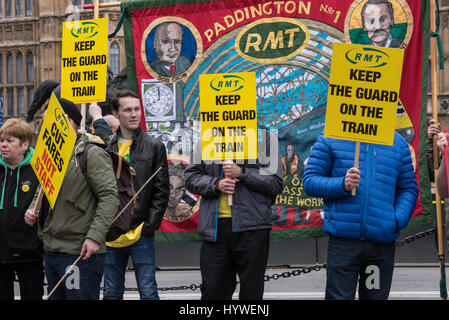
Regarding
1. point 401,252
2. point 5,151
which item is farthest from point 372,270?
point 401,252

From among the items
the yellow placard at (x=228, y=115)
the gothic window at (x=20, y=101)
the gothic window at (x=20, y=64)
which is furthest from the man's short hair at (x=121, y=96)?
the gothic window at (x=20, y=64)

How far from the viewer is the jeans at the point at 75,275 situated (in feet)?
13.4

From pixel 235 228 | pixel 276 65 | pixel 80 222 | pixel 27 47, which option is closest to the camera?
pixel 80 222

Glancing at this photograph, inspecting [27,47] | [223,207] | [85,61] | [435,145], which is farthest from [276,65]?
[27,47]

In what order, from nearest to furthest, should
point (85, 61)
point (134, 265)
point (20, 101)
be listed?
point (134, 265)
point (85, 61)
point (20, 101)

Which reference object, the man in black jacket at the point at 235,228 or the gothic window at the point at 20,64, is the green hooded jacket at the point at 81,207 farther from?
the gothic window at the point at 20,64

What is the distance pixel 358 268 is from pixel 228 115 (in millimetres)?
1313

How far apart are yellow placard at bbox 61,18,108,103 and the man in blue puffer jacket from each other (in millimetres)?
2097

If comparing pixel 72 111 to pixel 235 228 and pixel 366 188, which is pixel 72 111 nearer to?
pixel 235 228

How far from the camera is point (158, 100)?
6.93 metres

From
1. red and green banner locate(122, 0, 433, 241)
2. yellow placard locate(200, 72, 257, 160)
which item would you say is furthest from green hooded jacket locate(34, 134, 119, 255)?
red and green banner locate(122, 0, 433, 241)

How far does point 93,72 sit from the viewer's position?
5.78 m
